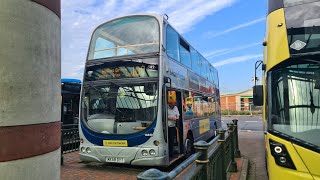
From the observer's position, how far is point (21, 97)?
7.32ft

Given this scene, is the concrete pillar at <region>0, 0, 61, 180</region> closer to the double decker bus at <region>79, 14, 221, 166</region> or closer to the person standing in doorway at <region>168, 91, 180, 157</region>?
the double decker bus at <region>79, 14, 221, 166</region>

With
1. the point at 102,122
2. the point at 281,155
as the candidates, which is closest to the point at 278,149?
the point at 281,155

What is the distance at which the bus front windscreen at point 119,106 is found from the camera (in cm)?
823

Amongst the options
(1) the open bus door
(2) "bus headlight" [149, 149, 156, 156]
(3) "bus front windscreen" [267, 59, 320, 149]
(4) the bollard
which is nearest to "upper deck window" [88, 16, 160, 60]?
(1) the open bus door

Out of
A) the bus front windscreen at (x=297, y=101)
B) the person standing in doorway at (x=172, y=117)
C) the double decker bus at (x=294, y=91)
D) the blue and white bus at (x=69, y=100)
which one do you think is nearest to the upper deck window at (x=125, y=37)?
the person standing in doorway at (x=172, y=117)

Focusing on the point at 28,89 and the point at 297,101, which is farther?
the point at 297,101

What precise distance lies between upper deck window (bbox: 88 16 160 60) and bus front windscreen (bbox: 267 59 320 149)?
4.26m

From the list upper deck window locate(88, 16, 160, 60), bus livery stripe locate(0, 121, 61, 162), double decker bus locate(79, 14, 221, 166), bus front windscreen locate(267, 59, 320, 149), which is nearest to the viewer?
bus livery stripe locate(0, 121, 61, 162)

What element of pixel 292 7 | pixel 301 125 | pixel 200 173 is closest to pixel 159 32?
pixel 292 7

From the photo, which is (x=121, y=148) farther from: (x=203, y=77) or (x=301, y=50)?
(x=203, y=77)

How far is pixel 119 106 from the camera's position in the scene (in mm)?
8469

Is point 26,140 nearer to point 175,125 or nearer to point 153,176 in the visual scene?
point 153,176

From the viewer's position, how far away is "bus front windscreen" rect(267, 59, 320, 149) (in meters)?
4.36

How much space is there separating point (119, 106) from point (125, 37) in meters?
1.99
